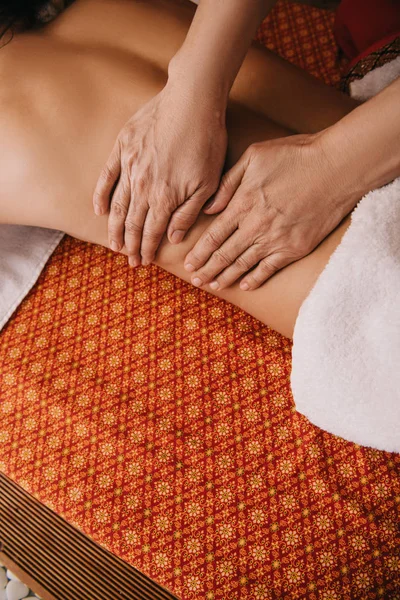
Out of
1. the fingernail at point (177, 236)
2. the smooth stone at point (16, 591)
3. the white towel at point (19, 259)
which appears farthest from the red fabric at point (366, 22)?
the smooth stone at point (16, 591)

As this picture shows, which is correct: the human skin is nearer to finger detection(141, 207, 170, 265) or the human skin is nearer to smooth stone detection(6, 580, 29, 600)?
finger detection(141, 207, 170, 265)

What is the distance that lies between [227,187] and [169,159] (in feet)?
0.35

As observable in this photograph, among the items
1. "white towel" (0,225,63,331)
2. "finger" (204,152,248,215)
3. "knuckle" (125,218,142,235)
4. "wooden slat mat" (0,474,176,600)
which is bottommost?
"wooden slat mat" (0,474,176,600)

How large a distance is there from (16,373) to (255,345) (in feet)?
1.72

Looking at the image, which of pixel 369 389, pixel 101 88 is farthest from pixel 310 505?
pixel 101 88

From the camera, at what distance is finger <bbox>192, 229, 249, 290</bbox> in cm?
83

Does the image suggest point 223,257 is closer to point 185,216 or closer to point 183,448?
point 185,216

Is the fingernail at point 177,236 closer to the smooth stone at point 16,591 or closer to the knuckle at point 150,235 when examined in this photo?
the knuckle at point 150,235

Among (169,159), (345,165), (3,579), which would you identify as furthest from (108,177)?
(3,579)

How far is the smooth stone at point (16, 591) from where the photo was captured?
1.09 meters

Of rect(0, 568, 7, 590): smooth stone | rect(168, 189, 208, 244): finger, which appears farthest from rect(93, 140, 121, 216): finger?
rect(0, 568, 7, 590): smooth stone

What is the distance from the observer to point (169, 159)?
822 millimetres

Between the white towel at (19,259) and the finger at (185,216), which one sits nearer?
the finger at (185,216)

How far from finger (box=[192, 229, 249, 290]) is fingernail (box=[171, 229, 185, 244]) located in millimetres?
65
